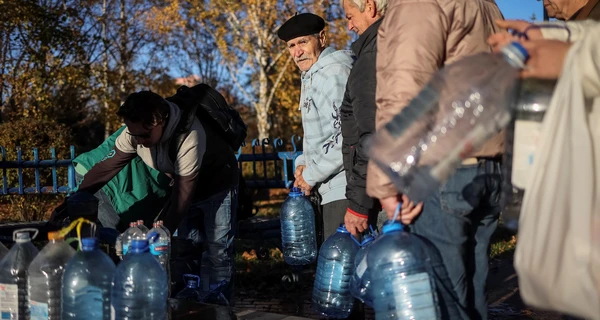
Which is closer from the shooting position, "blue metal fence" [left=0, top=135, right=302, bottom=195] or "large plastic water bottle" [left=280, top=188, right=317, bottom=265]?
"large plastic water bottle" [left=280, top=188, right=317, bottom=265]

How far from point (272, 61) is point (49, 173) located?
13.6m

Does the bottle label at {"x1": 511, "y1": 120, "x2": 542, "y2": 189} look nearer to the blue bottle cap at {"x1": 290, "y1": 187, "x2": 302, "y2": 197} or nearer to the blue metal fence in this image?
the blue bottle cap at {"x1": 290, "y1": 187, "x2": 302, "y2": 197}

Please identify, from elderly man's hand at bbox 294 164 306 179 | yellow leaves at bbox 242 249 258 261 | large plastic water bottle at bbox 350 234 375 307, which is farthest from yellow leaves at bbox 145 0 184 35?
large plastic water bottle at bbox 350 234 375 307

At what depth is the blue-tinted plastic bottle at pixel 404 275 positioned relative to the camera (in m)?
2.75

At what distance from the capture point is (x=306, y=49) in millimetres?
4879

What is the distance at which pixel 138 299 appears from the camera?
3.03 metres

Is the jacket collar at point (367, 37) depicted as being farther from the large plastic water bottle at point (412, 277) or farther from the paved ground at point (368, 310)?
the paved ground at point (368, 310)

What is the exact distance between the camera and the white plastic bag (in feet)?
6.57

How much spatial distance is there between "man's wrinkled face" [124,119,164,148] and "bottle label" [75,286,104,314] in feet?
5.10

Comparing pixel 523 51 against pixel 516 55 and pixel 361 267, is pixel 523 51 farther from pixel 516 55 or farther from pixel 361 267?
pixel 361 267

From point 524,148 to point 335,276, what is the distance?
2224mm

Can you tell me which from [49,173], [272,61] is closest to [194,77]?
[272,61]

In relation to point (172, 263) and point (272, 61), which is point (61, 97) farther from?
point (172, 263)

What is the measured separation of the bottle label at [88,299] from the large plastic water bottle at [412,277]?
130cm
